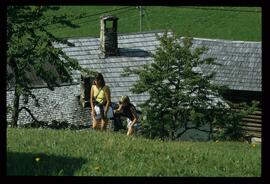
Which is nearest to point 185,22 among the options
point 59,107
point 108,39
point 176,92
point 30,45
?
point 108,39

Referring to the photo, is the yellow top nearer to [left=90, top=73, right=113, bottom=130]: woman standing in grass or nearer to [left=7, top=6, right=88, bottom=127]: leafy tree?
[left=90, top=73, right=113, bottom=130]: woman standing in grass

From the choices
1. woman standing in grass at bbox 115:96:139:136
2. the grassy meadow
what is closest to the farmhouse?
woman standing in grass at bbox 115:96:139:136

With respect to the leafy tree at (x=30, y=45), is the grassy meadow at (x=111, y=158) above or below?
below

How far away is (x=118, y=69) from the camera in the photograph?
1323 inches

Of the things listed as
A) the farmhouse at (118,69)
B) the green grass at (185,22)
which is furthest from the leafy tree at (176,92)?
the green grass at (185,22)

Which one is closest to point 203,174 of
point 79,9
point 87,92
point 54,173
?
point 54,173

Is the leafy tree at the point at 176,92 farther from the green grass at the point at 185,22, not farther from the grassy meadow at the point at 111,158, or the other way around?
the green grass at the point at 185,22

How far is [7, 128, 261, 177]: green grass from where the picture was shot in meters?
6.86

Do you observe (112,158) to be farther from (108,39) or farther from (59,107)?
(108,39)

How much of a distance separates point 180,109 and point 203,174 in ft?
48.4

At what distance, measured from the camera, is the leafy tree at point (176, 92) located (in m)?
21.5

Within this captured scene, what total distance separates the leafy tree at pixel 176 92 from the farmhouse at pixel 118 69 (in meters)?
7.36

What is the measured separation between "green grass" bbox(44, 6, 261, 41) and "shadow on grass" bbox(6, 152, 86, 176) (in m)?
50.1
